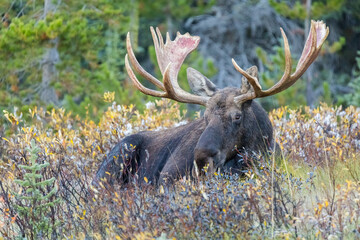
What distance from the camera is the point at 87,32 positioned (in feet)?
42.5

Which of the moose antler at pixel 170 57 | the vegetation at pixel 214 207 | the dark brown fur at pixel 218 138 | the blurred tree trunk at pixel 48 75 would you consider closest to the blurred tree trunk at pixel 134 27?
the blurred tree trunk at pixel 48 75

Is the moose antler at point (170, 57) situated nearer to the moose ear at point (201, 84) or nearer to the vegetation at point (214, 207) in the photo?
the moose ear at point (201, 84)

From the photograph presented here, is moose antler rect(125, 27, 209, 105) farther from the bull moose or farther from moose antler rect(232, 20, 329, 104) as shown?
moose antler rect(232, 20, 329, 104)

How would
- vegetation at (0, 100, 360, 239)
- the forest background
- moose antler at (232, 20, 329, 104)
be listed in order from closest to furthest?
vegetation at (0, 100, 360, 239), moose antler at (232, 20, 329, 104), the forest background

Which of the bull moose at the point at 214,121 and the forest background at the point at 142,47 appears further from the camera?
the forest background at the point at 142,47

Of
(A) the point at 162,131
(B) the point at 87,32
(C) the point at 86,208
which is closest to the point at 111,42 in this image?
(B) the point at 87,32

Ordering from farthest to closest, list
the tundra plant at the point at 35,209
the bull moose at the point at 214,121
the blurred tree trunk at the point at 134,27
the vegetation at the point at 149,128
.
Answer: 1. the blurred tree trunk at the point at 134,27
2. the bull moose at the point at 214,121
3. the tundra plant at the point at 35,209
4. the vegetation at the point at 149,128

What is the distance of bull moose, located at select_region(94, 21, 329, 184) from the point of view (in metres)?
6.80

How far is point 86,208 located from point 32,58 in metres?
7.47

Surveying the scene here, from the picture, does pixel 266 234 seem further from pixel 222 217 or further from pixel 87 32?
pixel 87 32

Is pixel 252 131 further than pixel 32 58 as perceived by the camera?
No

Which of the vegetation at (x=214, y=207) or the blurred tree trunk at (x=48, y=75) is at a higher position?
the blurred tree trunk at (x=48, y=75)

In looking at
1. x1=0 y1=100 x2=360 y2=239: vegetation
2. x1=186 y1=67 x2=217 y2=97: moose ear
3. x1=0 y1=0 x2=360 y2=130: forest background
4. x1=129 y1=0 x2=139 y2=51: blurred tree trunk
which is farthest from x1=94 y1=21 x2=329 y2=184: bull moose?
x1=129 y1=0 x2=139 y2=51: blurred tree trunk

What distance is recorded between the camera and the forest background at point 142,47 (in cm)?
1231
